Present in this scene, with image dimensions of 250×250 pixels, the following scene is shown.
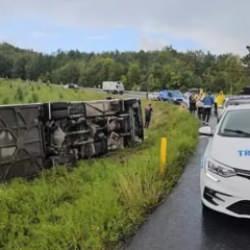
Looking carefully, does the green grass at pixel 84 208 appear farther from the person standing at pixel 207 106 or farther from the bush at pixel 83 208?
the person standing at pixel 207 106

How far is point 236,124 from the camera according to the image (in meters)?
8.43

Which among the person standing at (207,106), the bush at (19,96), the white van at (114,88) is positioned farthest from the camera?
the white van at (114,88)

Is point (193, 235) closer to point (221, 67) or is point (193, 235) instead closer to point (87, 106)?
point (87, 106)

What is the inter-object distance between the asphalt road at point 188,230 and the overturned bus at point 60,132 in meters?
5.73

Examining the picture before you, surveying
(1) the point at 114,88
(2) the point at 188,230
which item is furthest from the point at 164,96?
(2) the point at 188,230

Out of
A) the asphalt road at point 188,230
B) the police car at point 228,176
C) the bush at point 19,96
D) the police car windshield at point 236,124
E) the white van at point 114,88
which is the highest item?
the police car windshield at point 236,124

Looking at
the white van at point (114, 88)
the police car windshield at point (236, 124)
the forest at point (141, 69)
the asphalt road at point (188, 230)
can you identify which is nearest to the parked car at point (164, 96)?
the white van at point (114, 88)

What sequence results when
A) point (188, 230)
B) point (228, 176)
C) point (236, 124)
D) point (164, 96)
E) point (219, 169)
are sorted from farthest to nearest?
point (164, 96) → point (236, 124) → point (188, 230) → point (219, 169) → point (228, 176)

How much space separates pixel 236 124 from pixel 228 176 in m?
1.93

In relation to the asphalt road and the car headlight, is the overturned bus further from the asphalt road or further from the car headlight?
the car headlight

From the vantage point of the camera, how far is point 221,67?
118062mm

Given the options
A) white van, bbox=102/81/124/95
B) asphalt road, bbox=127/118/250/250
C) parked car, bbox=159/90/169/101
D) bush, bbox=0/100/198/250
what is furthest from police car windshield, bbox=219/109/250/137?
white van, bbox=102/81/124/95

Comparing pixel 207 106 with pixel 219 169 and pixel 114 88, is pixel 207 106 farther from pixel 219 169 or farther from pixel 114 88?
pixel 114 88

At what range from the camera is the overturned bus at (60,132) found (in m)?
13.0
